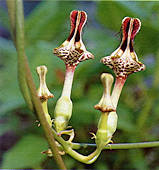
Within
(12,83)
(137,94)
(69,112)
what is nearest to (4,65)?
(12,83)

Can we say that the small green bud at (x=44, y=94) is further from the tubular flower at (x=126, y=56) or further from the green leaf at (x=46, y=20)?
Result: the green leaf at (x=46, y=20)

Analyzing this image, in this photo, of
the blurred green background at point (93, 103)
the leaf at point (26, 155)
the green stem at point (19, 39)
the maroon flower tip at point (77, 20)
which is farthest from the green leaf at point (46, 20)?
the green stem at point (19, 39)

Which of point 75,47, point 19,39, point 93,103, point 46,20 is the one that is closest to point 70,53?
point 75,47

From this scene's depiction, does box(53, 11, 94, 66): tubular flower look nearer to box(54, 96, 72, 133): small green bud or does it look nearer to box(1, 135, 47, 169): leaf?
box(54, 96, 72, 133): small green bud

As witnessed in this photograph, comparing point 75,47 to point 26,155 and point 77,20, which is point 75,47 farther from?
point 26,155

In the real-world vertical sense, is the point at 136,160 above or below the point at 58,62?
below

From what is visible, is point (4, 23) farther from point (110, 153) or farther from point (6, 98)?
point (110, 153)

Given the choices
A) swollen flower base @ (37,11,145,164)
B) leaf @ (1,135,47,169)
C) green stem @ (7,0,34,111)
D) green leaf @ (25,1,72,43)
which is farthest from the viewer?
green leaf @ (25,1,72,43)

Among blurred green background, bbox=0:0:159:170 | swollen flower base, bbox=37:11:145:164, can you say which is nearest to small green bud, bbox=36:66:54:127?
swollen flower base, bbox=37:11:145:164
